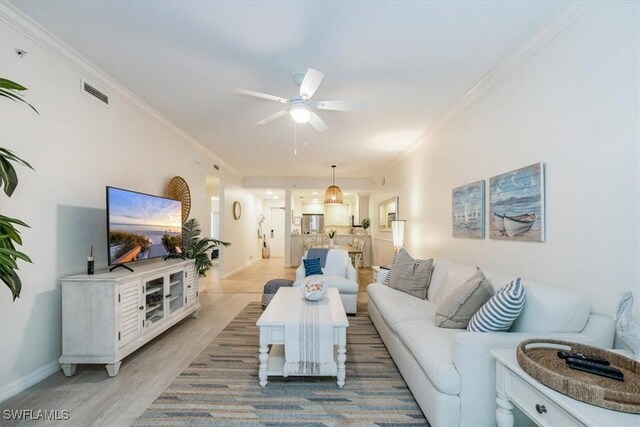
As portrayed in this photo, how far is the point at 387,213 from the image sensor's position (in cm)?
691

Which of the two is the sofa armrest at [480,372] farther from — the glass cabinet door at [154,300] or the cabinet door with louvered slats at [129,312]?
the glass cabinet door at [154,300]

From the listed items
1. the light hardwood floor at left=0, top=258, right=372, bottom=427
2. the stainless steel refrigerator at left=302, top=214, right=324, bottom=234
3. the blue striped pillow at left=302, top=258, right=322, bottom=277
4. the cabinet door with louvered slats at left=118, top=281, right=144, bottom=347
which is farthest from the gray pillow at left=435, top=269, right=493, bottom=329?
the stainless steel refrigerator at left=302, top=214, right=324, bottom=234

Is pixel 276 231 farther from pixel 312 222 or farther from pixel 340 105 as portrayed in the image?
pixel 340 105

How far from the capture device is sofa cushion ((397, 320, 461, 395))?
1.63 m

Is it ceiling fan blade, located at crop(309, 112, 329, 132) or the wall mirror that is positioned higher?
ceiling fan blade, located at crop(309, 112, 329, 132)

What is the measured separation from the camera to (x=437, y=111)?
11.7ft

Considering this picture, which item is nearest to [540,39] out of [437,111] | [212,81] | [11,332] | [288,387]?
[437,111]

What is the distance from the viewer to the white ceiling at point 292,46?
1.92 m

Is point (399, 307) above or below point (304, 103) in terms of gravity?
below

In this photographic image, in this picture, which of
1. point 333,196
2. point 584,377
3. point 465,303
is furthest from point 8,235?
point 333,196

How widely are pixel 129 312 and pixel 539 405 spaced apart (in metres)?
2.85

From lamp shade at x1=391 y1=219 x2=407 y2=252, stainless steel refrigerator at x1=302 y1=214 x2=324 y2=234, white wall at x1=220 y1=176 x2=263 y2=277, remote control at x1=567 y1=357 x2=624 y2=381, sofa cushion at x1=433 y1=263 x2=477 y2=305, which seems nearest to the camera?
remote control at x1=567 y1=357 x2=624 y2=381

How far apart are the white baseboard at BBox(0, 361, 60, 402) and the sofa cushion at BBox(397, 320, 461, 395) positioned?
9.11 ft

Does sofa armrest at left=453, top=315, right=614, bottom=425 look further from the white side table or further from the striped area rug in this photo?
the striped area rug
